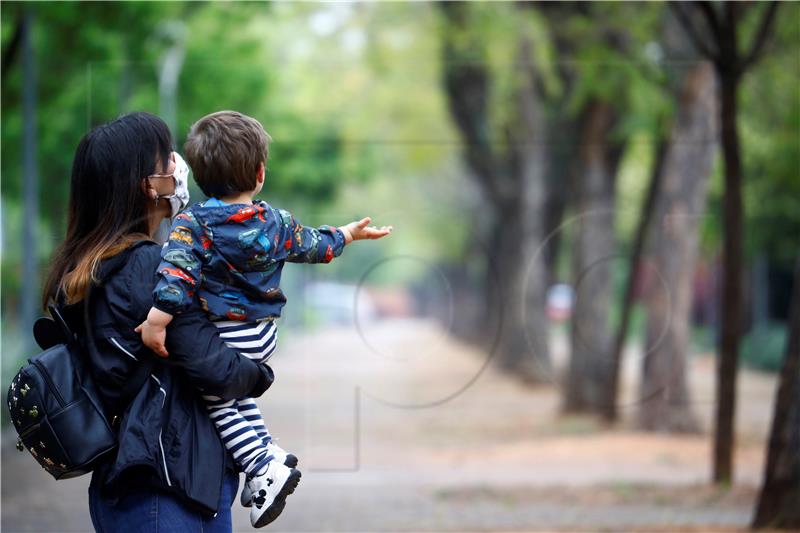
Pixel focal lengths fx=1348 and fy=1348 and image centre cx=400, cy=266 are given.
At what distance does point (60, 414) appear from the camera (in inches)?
138

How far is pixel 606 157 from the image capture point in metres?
19.6

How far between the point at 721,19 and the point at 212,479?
838 centimetres

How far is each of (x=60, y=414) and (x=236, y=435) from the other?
19.1 inches

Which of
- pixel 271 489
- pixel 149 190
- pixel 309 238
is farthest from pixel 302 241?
pixel 271 489

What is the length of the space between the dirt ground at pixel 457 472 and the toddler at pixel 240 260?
3.63 meters

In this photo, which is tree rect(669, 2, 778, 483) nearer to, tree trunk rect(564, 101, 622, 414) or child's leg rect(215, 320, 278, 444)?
tree trunk rect(564, 101, 622, 414)

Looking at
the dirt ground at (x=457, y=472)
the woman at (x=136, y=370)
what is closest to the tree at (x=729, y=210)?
the dirt ground at (x=457, y=472)

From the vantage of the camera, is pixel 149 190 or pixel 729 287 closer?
pixel 149 190

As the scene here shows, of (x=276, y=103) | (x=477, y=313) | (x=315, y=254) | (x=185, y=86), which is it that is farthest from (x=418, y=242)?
(x=315, y=254)

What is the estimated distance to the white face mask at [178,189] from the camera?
150 inches

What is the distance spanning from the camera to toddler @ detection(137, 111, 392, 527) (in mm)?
3668

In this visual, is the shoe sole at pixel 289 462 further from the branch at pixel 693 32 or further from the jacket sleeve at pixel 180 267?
the branch at pixel 693 32

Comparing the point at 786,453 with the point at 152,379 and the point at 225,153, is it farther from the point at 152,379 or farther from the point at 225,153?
the point at 152,379

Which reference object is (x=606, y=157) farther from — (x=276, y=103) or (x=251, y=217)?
(x=251, y=217)
